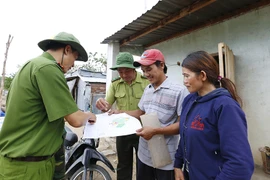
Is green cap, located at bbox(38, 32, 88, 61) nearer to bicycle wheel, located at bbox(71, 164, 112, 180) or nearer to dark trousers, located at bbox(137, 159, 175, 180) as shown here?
dark trousers, located at bbox(137, 159, 175, 180)

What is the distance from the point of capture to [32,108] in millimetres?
1185

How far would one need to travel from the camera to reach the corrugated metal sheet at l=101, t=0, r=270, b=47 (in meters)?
3.07

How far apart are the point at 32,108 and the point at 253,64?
3584 millimetres

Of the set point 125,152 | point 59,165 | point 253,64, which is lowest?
point 125,152

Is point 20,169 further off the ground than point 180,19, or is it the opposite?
point 180,19

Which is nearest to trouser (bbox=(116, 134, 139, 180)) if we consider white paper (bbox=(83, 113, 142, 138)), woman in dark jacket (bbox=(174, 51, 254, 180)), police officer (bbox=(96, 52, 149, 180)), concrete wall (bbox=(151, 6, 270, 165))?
police officer (bbox=(96, 52, 149, 180))

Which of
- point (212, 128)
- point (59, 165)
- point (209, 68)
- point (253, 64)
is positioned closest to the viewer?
point (212, 128)

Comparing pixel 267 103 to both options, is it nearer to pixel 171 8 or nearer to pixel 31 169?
pixel 171 8

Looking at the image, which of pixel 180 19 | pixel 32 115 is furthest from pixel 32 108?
pixel 180 19

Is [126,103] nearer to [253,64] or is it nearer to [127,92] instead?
[127,92]

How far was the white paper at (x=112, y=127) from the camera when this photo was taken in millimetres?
1493

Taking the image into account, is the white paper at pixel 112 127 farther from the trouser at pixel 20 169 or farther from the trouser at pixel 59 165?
the trouser at pixel 20 169

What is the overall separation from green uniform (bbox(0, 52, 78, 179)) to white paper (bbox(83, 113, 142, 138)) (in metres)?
0.39

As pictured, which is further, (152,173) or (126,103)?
(126,103)
